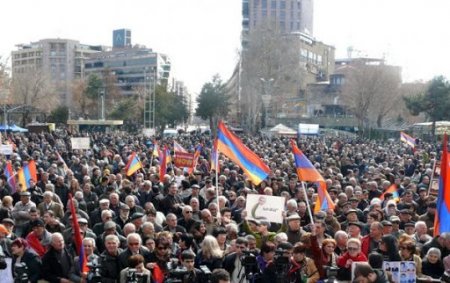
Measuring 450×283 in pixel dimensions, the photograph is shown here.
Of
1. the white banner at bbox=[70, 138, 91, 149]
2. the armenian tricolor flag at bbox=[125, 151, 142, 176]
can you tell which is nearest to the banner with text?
the armenian tricolor flag at bbox=[125, 151, 142, 176]

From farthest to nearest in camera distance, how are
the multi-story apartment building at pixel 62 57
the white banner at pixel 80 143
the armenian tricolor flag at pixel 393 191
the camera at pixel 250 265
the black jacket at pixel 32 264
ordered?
the multi-story apartment building at pixel 62 57 < the white banner at pixel 80 143 < the armenian tricolor flag at pixel 393 191 < the black jacket at pixel 32 264 < the camera at pixel 250 265

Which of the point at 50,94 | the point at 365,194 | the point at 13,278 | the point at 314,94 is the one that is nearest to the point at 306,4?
the point at 314,94

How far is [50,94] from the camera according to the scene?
292 feet

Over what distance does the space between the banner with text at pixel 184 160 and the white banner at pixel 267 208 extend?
23.7ft

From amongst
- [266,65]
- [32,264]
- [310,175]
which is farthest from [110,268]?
[266,65]

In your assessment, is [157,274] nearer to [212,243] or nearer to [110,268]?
[110,268]

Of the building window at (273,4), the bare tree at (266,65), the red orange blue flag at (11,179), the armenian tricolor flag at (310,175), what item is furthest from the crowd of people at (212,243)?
the building window at (273,4)

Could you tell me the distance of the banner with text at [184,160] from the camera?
59.5ft

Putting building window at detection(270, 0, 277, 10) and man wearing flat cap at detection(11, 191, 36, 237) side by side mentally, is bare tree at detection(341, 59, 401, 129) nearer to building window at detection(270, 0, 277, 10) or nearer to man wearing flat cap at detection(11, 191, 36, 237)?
building window at detection(270, 0, 277, 10)

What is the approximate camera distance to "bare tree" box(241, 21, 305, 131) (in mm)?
71938

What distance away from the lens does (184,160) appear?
18.2 meters

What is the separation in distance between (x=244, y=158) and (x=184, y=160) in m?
5.85

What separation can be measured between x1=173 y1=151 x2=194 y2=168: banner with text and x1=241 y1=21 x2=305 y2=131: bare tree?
52.9m

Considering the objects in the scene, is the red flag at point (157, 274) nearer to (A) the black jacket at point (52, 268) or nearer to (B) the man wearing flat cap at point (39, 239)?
(A) the black jacket at point (52, 268)
